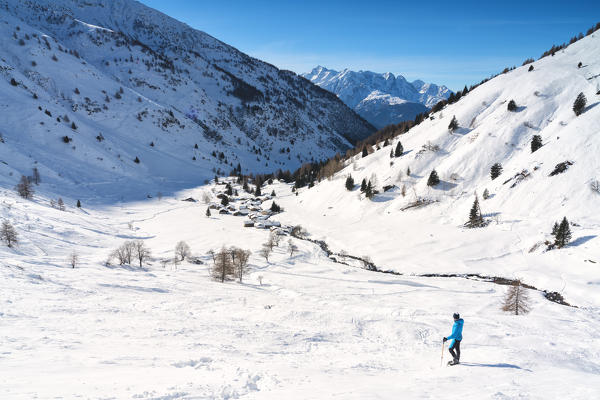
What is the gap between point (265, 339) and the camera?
1493 cm

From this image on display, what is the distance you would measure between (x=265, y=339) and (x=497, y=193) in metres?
47.8

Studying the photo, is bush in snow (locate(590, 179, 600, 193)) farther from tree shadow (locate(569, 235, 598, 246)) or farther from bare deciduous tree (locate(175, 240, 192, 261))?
bare deciduous tree (locate(175, 240, 192, 261))

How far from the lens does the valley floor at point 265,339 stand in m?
9.28

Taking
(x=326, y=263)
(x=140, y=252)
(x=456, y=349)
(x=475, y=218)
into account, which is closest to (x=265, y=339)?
(x=456, y=349)

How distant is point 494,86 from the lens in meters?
72.6

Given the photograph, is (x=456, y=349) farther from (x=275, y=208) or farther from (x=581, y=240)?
(x=275, y=208)

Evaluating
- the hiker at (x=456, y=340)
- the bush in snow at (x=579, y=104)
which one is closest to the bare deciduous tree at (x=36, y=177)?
the hiker at (x=456, y=340)

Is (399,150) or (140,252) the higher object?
(399,150)

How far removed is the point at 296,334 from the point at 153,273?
23668 millimetres

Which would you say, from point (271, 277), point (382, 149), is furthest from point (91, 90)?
point (271, 277)

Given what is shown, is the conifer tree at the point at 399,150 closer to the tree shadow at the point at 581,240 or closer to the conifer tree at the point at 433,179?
the conifer tree at the point at 433,179

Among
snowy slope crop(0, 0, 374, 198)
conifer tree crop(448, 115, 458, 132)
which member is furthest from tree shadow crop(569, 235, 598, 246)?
snowy slope crop(0, 0, 374, 198)

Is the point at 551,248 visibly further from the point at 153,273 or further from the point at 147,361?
the point at 153,273

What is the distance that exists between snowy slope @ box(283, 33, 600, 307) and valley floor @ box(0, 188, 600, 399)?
8.45 metres
